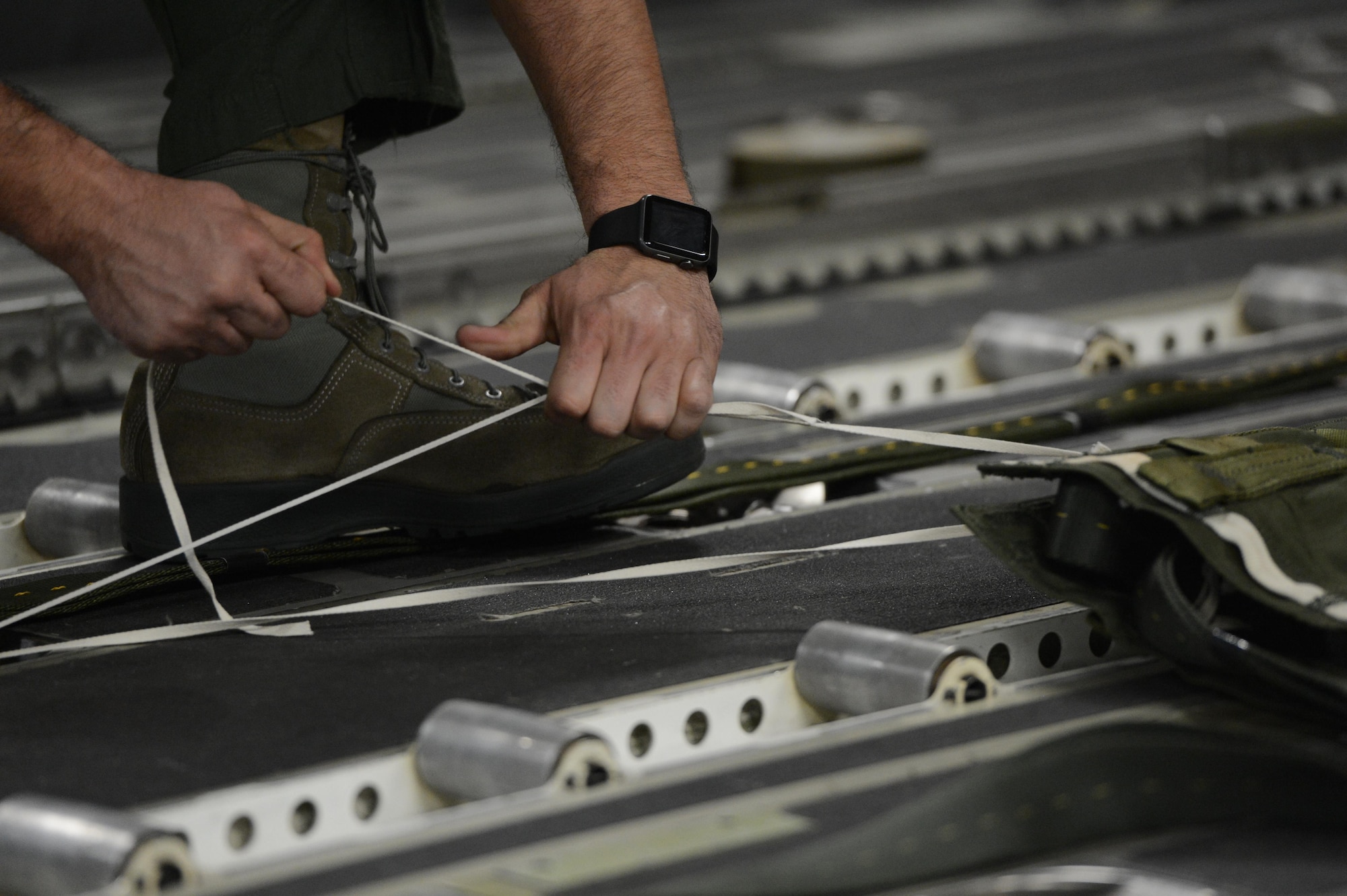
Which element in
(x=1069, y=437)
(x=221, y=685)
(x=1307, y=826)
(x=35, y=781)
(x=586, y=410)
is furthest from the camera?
(x=1069, y=437)

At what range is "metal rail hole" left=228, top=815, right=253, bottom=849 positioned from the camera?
106cm

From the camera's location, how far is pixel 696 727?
4.04ft

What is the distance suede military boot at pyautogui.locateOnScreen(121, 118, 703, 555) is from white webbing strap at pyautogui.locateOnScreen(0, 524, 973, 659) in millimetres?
130

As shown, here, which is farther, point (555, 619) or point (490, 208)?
point (490, 208)

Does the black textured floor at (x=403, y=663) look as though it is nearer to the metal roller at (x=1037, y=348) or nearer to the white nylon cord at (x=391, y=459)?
the white nylon cord at (x=391, y=459)

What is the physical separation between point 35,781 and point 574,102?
820 mm

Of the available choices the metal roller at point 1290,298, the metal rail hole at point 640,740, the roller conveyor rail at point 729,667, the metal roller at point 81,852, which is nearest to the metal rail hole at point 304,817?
the roller conveyor rail at point 729,667

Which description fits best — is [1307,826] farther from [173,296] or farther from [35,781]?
[173,296]

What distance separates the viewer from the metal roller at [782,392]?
229 cm

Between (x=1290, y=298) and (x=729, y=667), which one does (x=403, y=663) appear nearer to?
(x=729, y=667)

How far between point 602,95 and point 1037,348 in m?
1.21

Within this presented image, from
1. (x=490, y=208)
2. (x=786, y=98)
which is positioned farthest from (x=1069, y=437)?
(x=786, y=98)

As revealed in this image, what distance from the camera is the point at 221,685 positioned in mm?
1302

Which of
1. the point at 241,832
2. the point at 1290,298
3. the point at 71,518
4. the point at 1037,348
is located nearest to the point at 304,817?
the point at 241,832
